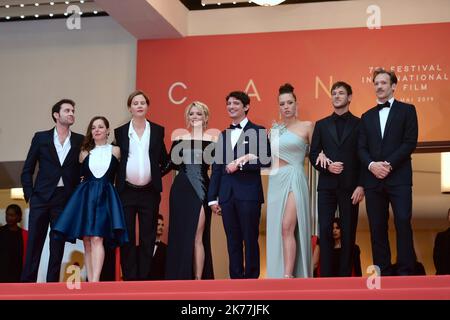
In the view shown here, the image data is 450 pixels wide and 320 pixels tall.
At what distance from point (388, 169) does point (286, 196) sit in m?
0.84

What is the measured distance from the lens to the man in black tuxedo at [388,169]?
604cm

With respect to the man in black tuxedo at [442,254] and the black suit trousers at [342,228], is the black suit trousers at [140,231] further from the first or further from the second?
the man in black tuxedo at [442,254]

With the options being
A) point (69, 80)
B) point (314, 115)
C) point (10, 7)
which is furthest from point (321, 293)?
point (10, 7)

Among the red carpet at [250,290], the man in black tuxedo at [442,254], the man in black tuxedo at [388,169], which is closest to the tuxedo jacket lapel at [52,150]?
the red carpet at [250,290]

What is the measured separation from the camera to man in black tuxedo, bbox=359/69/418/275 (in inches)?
238

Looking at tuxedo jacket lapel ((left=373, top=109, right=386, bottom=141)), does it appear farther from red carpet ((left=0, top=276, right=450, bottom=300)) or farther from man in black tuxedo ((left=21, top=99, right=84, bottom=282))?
man in black tuxedo ((left=21, top=99, right=84, bottom=282))

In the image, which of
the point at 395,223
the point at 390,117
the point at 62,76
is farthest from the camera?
the point at 62,76

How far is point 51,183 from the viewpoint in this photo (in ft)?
22.3

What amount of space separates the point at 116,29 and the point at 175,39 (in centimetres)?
76

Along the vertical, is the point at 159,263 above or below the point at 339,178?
below

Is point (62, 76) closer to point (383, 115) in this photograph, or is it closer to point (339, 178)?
point (339, 178)

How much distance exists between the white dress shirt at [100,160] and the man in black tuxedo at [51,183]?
0.66ft

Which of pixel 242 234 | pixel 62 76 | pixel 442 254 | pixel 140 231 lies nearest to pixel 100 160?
pixel 140 231

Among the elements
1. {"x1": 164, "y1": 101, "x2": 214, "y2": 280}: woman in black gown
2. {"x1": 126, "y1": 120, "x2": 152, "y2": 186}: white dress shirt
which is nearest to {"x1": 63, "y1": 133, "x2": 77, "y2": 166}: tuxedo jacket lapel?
{"x1": 126, "y1": 120, "x2": 152, "y2": 186}: white dress shirt
